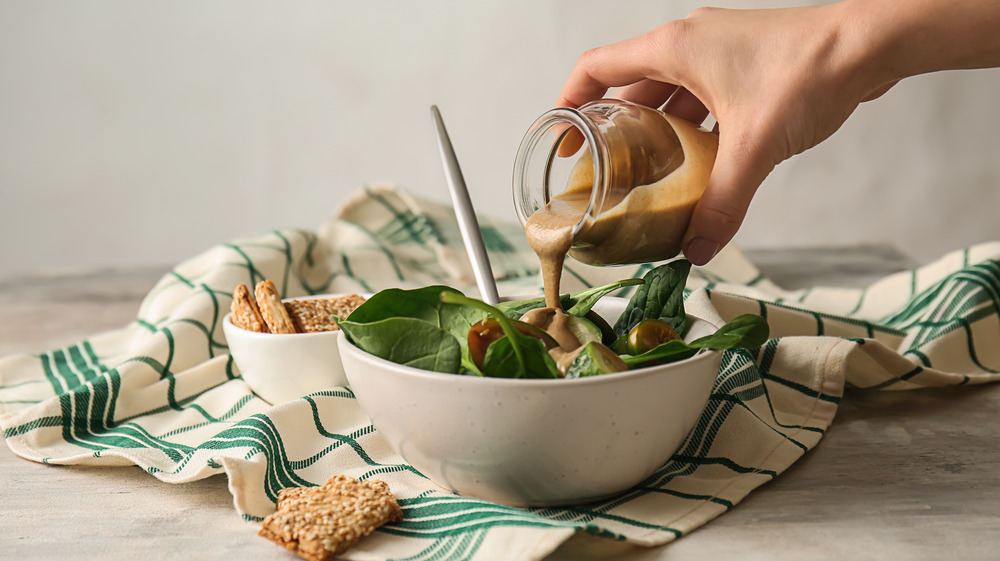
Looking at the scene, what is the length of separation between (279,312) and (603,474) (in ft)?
1.57

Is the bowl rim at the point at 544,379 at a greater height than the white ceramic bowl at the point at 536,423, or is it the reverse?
the bowl rim at the point at 544,379

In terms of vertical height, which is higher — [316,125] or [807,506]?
[316,125]

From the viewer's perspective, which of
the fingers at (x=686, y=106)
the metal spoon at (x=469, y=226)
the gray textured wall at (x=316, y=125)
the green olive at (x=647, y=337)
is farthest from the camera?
the gray textured wall at (x=316, y=125)

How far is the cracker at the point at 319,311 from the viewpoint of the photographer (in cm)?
103

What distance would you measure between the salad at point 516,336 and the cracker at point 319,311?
0.85 ft

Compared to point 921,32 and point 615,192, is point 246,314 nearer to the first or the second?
point 615,192

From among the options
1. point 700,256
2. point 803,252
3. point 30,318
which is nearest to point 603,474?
point 700,256

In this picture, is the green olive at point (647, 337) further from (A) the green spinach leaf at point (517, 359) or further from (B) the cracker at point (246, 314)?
(B) the cracker at point (246, 314)

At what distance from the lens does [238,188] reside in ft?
11.6

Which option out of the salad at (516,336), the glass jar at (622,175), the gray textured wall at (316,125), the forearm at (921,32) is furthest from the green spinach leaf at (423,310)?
the gray textured wall at (316,125)

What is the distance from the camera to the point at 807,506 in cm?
73

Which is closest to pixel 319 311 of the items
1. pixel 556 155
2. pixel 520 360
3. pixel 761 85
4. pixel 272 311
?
pixel 272 311

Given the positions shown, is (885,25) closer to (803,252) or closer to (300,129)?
(803,252)

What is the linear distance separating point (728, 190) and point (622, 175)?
11cm
